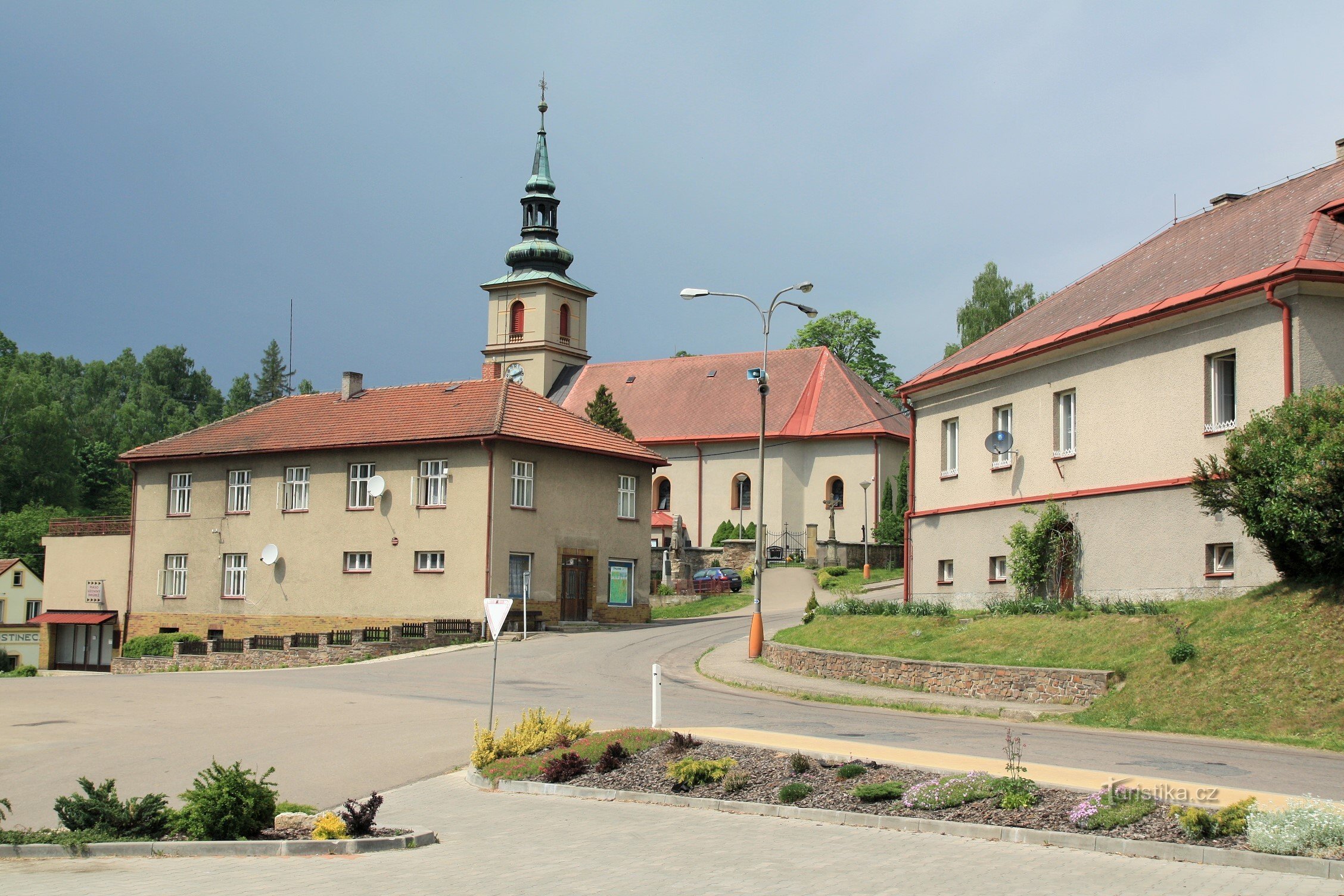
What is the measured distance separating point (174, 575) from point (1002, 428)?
104 ft

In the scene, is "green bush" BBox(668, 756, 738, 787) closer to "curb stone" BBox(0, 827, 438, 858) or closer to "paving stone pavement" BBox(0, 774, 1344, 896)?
"paving stone pavement" BBox(0, 774, 1344, 896)

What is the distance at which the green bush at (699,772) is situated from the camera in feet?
41.4

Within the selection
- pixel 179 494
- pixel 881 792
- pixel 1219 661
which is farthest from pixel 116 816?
pixel 179 494

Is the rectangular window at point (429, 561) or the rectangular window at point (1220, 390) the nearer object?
the rectangular window at point (1220, 390)

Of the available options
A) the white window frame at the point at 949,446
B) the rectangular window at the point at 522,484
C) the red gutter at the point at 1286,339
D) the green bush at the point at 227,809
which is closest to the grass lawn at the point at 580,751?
the green bush at the point at 227,809

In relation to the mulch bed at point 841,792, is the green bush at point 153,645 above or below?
below

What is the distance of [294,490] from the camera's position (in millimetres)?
42906

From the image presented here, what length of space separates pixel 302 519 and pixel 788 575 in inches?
799

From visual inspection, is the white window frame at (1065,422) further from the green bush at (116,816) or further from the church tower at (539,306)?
the church tower at (539,306)

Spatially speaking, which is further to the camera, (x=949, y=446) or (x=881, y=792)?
(x=949, y=446)

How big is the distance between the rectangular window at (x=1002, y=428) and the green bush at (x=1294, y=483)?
8541 millimetres

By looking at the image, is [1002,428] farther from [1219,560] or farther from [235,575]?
[235,575]

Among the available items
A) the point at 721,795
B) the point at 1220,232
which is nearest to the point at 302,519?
the point at 1220,232

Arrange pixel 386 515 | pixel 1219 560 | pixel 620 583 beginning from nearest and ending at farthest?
pixel 1219 560 → pixel 386 515 → pixel 620 583
